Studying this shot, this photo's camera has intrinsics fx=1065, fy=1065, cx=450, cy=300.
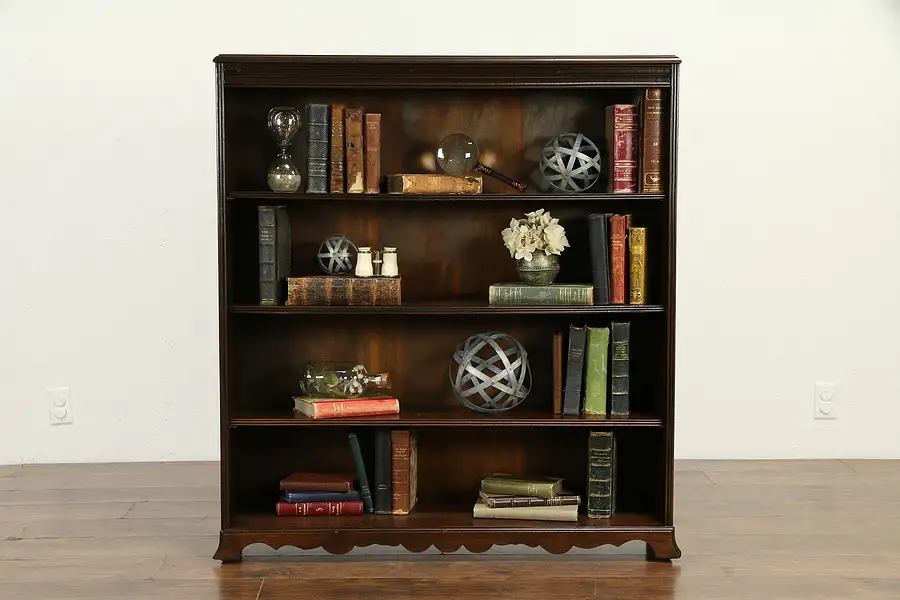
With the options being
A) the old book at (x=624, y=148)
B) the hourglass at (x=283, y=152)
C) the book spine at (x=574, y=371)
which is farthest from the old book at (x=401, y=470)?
the old book at (x=624, y=148)

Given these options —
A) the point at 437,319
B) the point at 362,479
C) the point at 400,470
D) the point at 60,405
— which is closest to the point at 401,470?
the point at 400,470

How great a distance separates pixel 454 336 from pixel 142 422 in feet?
5.41

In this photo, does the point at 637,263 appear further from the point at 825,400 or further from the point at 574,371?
the point at 825,400

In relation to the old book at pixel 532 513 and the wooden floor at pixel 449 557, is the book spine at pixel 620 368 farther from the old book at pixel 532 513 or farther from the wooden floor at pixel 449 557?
the wooden floor at pixel 449 557

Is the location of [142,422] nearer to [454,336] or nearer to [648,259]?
[454,336]

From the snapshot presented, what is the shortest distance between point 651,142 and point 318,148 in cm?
104

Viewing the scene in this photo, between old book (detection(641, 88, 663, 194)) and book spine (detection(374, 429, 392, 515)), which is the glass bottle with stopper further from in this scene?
book spine (detection(374, 429, 392, 515))

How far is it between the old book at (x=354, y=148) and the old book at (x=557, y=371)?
80cm

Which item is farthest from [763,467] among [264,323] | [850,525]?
[264,323]

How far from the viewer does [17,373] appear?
4.52 m

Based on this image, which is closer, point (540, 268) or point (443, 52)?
point (540, 268)

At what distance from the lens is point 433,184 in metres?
3.40

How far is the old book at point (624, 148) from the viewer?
3340 millimetres

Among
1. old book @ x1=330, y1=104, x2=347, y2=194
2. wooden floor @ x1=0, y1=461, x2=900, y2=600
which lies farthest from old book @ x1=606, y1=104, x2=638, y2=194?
wooden floor @ x1=0, y1=461, x2=900, y2=600
